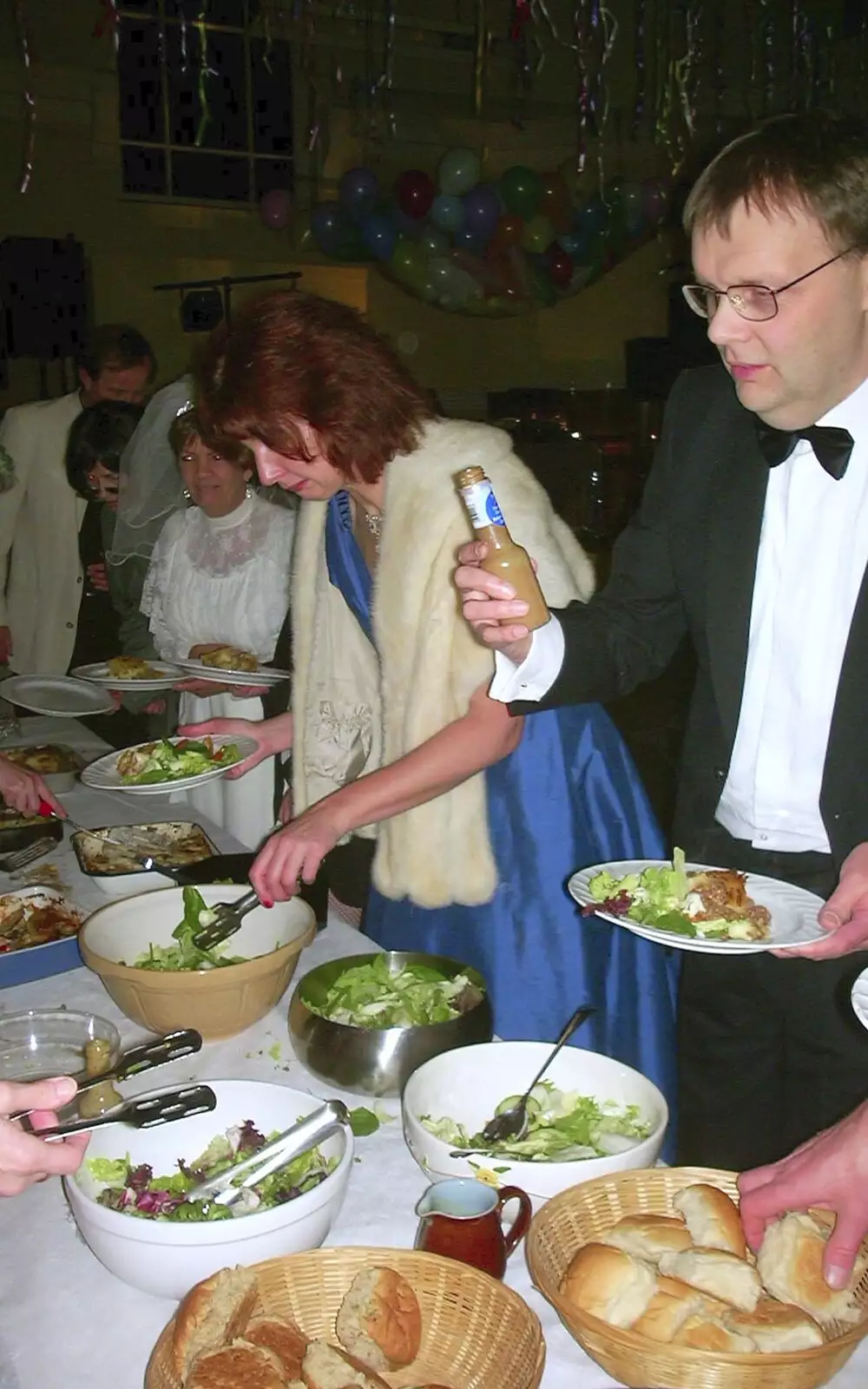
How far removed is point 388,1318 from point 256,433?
54.3 inches

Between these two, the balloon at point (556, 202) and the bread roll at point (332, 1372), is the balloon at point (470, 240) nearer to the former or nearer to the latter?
the balloon at point (556, 202)

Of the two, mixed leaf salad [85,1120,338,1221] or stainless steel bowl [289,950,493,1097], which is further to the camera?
stainless steel bowl [289,950,493,1097]

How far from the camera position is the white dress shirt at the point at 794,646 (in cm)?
158

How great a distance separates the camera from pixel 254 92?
853 centimetres

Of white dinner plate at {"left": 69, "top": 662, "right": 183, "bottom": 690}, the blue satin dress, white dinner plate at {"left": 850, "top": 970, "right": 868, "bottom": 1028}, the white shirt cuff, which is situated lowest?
the blue satin dress

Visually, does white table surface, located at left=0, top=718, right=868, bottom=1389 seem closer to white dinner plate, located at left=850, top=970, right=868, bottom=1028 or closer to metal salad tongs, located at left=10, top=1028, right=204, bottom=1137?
metal salad tongs, located at left=10, top=1028, right=204, bottom=1137

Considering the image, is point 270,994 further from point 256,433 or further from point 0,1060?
point 256,433

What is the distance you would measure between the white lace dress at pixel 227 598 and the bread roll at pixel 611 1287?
8.21 feet

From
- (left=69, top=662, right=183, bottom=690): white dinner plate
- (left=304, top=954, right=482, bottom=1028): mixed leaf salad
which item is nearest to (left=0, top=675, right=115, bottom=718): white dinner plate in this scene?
(left=69, top=662, right=183, bottom=690): white dinner plate

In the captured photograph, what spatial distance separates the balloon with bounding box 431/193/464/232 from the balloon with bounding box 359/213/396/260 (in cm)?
23

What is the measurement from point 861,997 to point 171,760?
1.57 meters

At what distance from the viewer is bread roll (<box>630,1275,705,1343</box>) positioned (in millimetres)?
871

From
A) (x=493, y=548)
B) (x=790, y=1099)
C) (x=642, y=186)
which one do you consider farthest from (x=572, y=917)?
(x=642, y=186)

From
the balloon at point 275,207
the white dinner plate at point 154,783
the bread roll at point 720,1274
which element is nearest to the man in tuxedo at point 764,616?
the bread roll at point 720,1274
